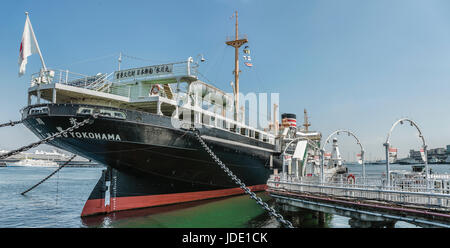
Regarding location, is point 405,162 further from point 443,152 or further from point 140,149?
point 140,149

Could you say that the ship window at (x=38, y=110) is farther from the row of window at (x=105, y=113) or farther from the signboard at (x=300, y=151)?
the signboard at (x=300, y=151)

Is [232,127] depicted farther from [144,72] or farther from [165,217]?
[165,217]

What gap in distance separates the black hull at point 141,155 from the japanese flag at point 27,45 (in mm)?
2609

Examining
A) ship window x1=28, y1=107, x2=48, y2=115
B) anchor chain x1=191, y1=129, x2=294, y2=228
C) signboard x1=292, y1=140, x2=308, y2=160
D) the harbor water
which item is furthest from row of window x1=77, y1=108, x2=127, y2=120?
signboard x1=292, y1=140, x2=308, y2=160

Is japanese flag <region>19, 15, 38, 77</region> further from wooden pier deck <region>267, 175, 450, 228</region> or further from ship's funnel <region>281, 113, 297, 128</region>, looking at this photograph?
ship's funnel <region>281, 113, 297, 128</region>

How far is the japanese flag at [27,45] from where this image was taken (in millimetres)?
15203

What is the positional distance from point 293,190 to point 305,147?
5.94 metres

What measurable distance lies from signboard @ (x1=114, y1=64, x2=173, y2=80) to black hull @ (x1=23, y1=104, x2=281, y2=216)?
Result: 377cm

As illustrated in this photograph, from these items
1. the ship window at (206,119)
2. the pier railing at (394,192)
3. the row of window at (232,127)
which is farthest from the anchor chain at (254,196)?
the pier railing at (394,192)

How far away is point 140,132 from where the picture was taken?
53.6 feet

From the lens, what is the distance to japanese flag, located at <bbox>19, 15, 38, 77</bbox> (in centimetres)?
1520

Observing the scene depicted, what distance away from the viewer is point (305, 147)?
21875mm
